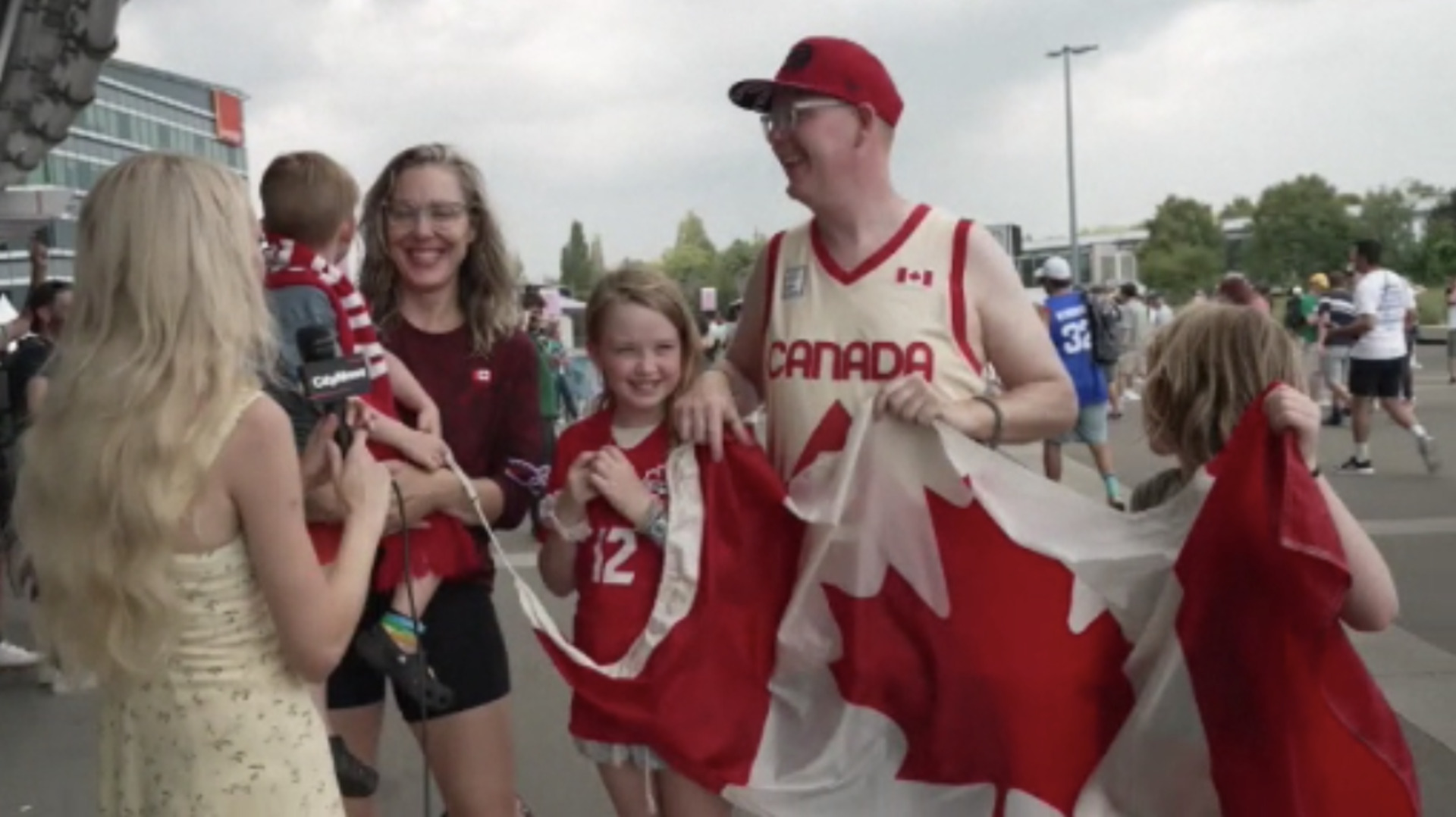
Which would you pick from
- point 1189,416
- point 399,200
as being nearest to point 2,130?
point 399,200

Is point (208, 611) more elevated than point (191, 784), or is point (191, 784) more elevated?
point (208, 611)

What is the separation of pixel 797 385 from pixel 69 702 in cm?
465

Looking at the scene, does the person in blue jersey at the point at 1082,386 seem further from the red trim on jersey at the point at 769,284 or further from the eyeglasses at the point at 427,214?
the eyeglasses at the point at 427,214

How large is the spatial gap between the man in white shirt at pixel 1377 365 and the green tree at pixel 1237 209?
8411 centimetres

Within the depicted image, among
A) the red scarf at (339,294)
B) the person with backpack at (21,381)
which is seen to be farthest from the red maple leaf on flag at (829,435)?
the person with backpack at (21,381)

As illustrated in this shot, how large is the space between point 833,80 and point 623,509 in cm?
87

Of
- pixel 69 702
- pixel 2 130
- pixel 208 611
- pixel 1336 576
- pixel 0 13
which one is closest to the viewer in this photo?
pixel 208 611

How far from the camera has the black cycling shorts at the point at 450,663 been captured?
9.75ft

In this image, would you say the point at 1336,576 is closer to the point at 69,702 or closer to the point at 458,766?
the point at 458,766

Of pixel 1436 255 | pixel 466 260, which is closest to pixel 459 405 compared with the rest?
pixel 466 260

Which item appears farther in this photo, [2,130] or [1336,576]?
[2,130]

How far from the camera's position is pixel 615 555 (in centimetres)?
287

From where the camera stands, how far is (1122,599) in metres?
2.78

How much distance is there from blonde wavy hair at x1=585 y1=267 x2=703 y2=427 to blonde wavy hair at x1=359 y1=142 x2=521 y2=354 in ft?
0.65
